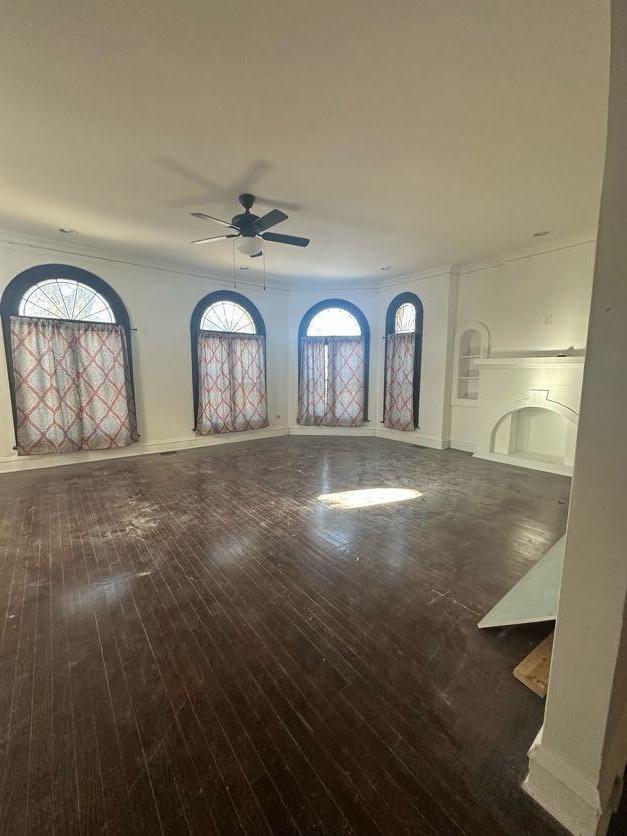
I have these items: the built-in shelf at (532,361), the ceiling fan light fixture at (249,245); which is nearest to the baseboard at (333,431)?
the built-in shelf at (532,361)

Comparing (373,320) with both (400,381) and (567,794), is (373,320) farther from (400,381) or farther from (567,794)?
(567,794)

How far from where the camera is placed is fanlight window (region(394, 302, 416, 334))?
6270 mm

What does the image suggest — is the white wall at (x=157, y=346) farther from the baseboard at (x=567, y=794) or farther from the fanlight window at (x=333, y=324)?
the baseboard at (x=567, y=794)

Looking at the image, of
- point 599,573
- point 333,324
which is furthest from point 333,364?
point 599,573

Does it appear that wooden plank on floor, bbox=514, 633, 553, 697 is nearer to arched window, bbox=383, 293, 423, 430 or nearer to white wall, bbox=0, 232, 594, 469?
white wall, bbox=0, 232, 594, 469

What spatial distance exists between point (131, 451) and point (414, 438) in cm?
475

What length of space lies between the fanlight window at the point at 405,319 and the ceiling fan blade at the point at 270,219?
12.1ft

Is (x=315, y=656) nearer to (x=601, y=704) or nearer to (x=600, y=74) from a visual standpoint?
(x=601, y=704)

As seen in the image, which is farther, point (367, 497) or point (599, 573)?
point (367, 497)

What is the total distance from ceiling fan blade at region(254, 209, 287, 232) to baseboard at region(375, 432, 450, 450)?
170 inches

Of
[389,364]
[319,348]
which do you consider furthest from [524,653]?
[319,348]

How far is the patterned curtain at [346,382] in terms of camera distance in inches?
268

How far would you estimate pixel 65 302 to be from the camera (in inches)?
189

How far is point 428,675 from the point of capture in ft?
5.29
